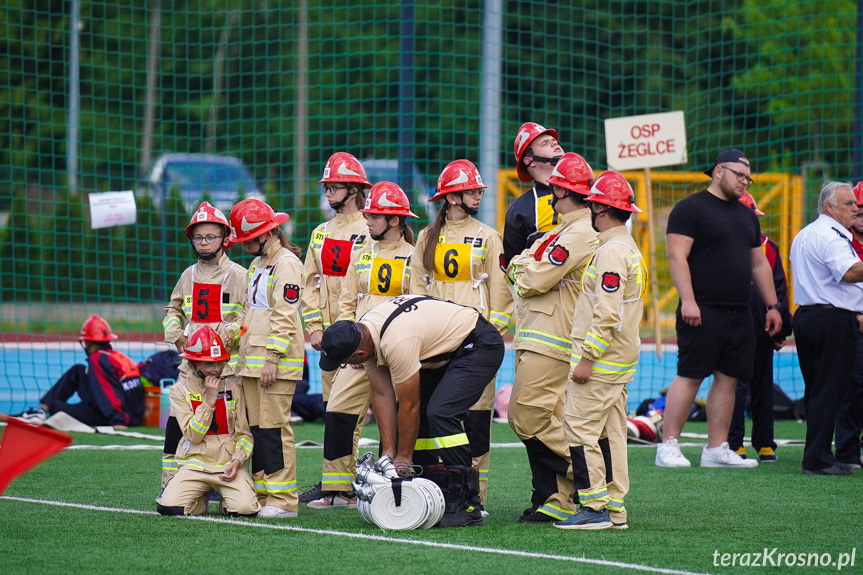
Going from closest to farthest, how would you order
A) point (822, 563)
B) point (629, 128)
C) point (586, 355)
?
point (822, 563), point (586, 355), point (629, 128)

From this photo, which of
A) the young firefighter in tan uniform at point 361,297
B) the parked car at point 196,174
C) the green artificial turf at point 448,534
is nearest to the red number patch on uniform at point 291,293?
the young firefighter in tan uniform at point 361,297

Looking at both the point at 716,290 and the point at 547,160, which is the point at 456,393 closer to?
the point at 547,160

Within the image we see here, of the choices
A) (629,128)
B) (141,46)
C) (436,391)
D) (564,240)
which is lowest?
(436,391)

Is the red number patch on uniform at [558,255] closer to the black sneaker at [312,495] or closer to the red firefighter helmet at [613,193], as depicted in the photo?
the red firefighter helmet at [613,193]

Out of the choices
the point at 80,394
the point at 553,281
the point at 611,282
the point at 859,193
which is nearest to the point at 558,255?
the point at 553,281

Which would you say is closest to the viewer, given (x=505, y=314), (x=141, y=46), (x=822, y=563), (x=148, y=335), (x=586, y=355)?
(x=822, y=563)

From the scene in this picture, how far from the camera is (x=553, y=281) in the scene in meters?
5.73

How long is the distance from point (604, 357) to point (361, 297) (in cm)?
174

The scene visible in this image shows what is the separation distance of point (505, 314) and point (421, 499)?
4.22 ft

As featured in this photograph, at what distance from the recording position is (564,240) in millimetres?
5766

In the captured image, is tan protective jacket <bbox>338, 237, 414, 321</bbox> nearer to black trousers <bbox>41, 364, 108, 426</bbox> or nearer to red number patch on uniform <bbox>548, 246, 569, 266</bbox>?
red number patch on uniform <bbox>548, 246, 569, 266</bbox>

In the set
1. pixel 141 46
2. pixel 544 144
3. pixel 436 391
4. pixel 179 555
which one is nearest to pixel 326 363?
pixel 436 391

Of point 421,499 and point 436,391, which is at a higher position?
point 436,391

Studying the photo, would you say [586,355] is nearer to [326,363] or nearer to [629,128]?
→ [326,363]
